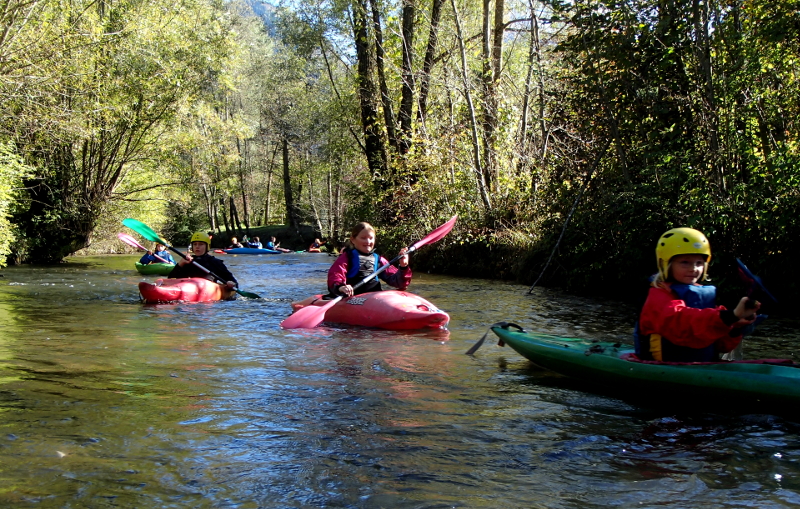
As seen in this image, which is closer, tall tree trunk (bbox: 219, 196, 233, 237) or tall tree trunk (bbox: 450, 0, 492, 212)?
tall tree trunk (bbox: 450, 0, 492, 212)

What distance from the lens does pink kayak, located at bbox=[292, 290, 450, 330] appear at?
6613mm

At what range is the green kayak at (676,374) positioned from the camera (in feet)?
12.0

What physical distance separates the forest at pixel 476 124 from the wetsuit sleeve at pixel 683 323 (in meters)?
3.83

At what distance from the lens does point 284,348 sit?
5.95 m

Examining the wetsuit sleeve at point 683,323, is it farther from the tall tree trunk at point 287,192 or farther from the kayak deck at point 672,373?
the tall tree trunk at point 287,192

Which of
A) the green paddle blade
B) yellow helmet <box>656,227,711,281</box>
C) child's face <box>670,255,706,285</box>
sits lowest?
child's face <box>670,255,706,285</box>

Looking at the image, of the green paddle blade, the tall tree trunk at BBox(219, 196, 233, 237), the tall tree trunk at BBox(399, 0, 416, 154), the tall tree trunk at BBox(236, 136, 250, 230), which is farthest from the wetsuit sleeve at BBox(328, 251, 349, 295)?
the tall tree trunk at BBox(219, 196, 233, 237)

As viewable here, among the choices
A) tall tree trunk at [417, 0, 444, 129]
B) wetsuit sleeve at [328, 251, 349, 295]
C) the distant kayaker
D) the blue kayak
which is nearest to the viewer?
wetsuit sleeve at [328, 251, 349, 295]

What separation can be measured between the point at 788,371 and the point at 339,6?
17315 millimetres

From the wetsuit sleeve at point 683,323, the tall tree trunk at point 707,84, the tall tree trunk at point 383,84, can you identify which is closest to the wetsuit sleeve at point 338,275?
the wetsuit sleeve at point 683,323

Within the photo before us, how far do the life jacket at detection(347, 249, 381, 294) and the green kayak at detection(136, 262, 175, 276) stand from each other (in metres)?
7.60

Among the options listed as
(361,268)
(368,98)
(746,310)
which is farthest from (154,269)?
(746,310)

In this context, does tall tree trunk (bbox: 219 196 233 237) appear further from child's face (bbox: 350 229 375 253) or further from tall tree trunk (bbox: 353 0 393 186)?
child's face (bbox: 350 229 375 253)

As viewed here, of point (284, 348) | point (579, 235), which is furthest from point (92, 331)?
point (579, 235)
